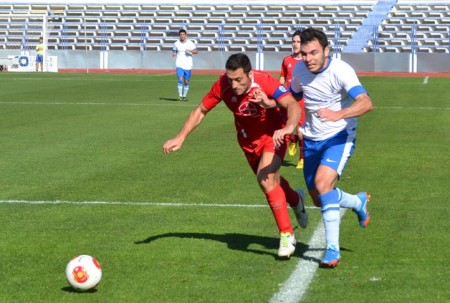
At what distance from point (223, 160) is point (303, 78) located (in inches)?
279

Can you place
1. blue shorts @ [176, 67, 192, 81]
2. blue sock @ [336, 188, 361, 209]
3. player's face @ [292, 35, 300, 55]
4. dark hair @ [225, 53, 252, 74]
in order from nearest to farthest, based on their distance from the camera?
dark hair @ [225, 53, 252, 74] < blue sock @ [336, 188, 361, 209] < player's face @ [292, 35, 300, 55] < blue shorts @ [176, 67, 192, 81]

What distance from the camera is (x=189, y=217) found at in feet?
34.2

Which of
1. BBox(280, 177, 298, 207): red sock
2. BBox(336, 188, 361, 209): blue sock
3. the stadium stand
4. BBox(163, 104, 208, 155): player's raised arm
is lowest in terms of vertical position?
the stadium stand

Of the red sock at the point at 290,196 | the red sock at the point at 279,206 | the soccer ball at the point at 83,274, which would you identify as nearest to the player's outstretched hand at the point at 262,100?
the red sock at the point at 279,206

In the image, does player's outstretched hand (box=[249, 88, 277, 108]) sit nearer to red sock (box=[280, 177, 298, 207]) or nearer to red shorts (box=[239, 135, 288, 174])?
red shorts (box=[239, 135, 288, 174])

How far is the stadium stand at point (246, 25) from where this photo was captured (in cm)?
5112

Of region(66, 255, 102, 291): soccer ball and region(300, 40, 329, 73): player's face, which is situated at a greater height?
region(300, 40, 329, 73): player's face

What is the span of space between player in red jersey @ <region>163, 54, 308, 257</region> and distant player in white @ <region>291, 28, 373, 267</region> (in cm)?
21

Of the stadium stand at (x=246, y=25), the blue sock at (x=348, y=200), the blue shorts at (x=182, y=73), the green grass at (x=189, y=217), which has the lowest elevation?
the stadium stand at (x=246, y=25)

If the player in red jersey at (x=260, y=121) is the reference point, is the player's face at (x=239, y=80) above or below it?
above

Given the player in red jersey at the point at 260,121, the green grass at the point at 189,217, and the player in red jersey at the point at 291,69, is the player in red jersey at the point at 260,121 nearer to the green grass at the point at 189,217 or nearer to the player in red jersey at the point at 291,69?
the green grass at the point at 189,217

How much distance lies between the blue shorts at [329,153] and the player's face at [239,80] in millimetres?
685

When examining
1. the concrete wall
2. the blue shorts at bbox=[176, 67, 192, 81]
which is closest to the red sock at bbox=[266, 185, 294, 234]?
the blue shorts at bbox=[176, 67, 192, 81]

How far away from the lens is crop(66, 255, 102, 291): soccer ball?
708cm
